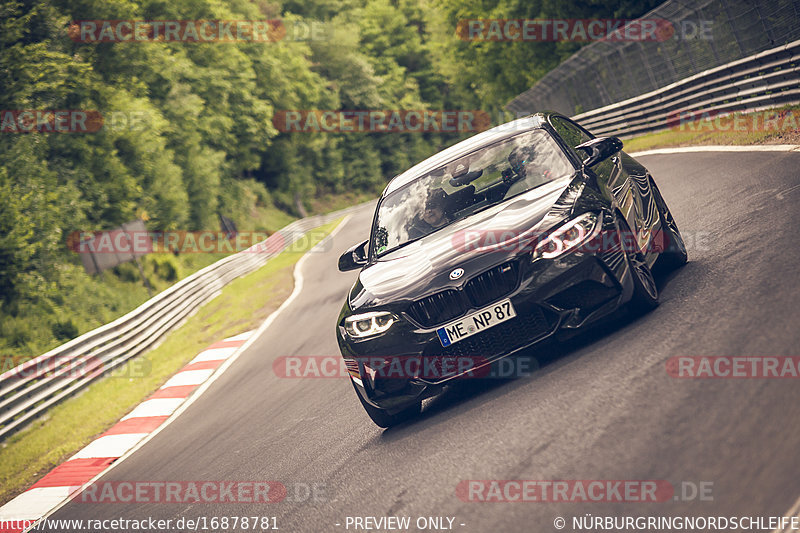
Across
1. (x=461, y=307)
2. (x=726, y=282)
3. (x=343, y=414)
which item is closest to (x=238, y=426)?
(x=343, y=414)

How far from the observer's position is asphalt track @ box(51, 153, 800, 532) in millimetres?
3334

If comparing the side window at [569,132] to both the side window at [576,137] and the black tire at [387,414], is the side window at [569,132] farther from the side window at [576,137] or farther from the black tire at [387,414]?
the black tire at [387,414]

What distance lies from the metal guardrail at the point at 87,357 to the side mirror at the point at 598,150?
366 inches

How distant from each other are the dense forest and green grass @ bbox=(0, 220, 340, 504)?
4.98m

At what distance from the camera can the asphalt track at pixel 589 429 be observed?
10.9ft

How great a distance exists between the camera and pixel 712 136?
1515 cm

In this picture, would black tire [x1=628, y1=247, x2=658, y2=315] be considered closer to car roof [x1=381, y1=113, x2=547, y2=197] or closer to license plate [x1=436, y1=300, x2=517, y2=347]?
license plate [x1=436, y1=300, x2=517, y2=347]

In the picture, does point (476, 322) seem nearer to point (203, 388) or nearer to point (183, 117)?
point (203, 388)

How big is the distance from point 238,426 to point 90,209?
2233 centimetres

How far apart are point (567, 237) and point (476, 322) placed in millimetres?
788

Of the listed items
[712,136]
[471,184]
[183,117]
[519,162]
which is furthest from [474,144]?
[183,117]

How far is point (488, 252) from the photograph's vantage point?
197 inches

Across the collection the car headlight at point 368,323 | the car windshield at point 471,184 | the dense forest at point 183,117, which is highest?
the dense forest at point 183,117

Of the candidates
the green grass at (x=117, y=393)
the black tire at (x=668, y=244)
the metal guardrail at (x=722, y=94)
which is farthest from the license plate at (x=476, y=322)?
the metal guardrail at (x=722, y=94)
